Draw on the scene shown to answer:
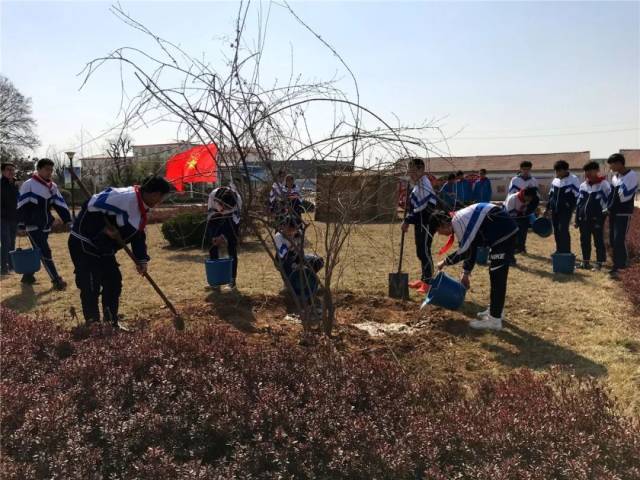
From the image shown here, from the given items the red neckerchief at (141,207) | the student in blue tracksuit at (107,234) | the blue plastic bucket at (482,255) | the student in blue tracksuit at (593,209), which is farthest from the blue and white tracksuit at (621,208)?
the red neckerchief at (141,207)

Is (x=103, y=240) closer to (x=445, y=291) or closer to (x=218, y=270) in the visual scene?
(x=218, y=270)

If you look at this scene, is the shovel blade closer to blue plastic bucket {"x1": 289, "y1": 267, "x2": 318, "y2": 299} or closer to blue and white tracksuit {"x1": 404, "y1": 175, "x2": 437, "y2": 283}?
blue and white tracksuit {"x1": 404, "y1": 175, "x2": 437, "y2": 283}

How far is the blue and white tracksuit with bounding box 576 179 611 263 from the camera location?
7.84 meters

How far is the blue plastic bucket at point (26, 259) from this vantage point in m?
6.77

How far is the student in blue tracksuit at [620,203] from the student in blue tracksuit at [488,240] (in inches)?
133

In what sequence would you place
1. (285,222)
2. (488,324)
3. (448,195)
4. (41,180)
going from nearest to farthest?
(285,222)
(488,324)
(448,195)
(41,180)

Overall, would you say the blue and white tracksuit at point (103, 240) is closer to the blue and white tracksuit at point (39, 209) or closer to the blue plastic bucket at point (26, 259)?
the blue and white tracksuit at point (39, 209)

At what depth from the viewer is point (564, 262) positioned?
24.9 ft

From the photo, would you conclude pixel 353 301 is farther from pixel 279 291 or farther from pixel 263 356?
pixel 263 356

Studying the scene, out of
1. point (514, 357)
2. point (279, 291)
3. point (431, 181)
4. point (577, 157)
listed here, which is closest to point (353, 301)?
point (279, 291)

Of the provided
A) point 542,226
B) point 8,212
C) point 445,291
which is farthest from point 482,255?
point 8,212

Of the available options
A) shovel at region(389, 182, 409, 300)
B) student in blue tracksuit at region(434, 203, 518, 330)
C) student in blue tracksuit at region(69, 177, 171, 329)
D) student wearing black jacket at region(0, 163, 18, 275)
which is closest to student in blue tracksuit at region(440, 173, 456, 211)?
student in blue tracksuit at region(434, 203, 518, 330)

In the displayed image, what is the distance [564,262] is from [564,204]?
119cm

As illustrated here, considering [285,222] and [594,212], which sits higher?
[285,222]
